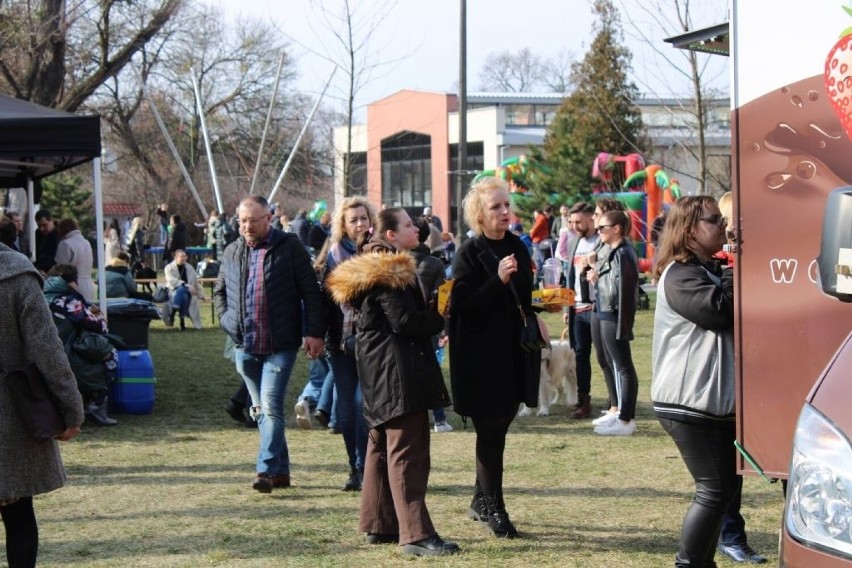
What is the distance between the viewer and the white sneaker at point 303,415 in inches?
366

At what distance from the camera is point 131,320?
37.1ft

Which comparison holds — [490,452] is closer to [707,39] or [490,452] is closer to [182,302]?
[707,39]

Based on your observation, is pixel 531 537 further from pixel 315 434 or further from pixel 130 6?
pixel 130 6

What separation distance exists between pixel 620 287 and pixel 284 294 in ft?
9.57

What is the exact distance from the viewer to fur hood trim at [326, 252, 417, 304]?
5.72 meters

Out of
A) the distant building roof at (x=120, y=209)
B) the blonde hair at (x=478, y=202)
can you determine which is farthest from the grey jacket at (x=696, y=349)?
the distant building roof at (x=120, y=209)

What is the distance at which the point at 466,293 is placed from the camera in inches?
233

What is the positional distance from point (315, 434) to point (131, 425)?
1.76 m

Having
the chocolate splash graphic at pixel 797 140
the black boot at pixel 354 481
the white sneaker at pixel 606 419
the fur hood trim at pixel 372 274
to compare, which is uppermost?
the chocolate splash graphic at pixel 797 140

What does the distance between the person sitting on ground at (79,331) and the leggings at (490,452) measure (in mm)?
4728

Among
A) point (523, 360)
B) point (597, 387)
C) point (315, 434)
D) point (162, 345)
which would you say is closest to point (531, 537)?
point (523, 360)

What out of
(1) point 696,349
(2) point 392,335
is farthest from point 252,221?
(1) point 696,349

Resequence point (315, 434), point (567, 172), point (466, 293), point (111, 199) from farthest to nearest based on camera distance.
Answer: point (111, 199) < point (567, 172) < point (315, 434) < point (466, 293)

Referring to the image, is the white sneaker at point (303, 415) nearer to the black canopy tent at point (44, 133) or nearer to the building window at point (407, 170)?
the black canopy tent at point (44, 133)
